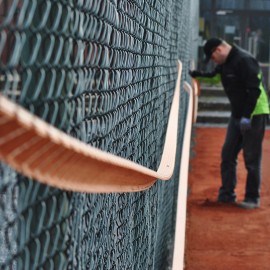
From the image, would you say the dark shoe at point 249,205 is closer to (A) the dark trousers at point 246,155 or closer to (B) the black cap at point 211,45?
(A) the dark trousers at point 246,155

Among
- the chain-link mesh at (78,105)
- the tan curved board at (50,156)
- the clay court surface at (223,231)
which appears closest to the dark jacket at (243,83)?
the clay court surface at (223,231)

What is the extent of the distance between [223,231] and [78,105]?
5.54 m

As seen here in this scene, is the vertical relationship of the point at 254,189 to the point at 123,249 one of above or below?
below

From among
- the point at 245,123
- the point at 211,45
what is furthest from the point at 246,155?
Answer: the point at 211,45

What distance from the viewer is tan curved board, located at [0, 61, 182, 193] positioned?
3.18 ft

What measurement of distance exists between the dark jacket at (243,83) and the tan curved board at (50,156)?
5935 millimetres

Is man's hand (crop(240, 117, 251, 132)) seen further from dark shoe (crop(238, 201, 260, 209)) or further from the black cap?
dark shoe (crop(238, 201, 260, 209))

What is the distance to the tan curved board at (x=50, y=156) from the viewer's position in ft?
3.18

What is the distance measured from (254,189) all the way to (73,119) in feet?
21.3

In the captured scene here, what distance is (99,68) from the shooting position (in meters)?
1.89

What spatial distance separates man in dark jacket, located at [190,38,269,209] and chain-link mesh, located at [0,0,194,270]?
4344 mm

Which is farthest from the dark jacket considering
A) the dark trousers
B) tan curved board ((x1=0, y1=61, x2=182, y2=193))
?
tan curved board ((x1=0, y1=61, x2=182, y2=193))

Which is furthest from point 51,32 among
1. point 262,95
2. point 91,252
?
point 262,95

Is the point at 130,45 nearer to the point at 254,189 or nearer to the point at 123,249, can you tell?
the point at 123,249
